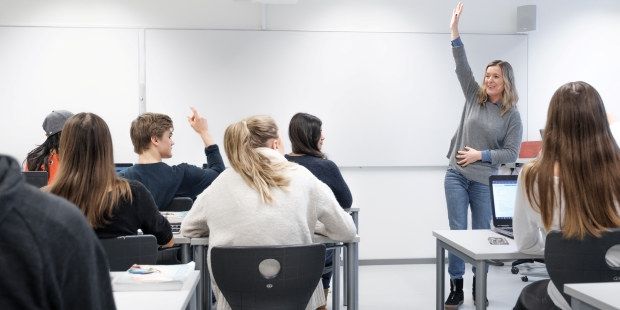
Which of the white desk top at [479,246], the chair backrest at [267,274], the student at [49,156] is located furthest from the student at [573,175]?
the student at [49,156]

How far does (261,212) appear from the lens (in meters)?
2.16

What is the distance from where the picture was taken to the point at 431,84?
5324 mm

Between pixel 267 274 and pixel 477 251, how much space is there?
2.95 ft

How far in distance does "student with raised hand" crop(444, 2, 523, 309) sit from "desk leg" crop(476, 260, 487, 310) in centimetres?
117

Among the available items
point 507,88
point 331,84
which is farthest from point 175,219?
point 331,84

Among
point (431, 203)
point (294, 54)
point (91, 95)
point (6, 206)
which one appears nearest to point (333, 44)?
point (294, 54)

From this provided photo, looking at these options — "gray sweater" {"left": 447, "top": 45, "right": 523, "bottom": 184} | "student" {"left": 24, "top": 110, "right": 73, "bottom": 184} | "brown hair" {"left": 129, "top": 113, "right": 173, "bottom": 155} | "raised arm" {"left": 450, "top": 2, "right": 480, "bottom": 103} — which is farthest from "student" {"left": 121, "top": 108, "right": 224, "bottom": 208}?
"raised arm" {"left": 450, "top": 2, "right": 480, "bottom": 103}

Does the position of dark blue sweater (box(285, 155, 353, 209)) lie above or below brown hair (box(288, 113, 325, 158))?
below

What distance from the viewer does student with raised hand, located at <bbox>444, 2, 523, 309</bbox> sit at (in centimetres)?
349

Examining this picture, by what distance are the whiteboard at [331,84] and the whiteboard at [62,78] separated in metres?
0.23

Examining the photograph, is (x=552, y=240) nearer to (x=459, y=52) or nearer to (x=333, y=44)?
(x=459, y=52)

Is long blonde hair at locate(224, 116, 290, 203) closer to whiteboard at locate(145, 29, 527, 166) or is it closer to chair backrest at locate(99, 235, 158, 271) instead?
chair backrest at locate(99, 235, 158, 271)

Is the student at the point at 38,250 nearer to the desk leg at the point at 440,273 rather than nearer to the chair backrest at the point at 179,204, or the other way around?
the desk leg at the point at 440,273

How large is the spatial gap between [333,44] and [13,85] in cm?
291
